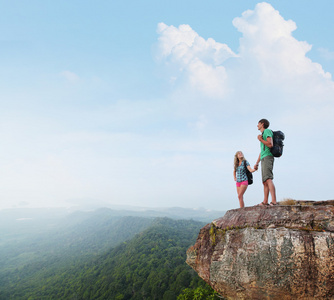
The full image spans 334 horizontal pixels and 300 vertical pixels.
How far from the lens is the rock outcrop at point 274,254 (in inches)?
203

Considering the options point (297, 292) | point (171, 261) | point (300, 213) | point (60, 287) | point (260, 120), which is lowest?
point (60, 287)

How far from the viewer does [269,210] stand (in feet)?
21.6

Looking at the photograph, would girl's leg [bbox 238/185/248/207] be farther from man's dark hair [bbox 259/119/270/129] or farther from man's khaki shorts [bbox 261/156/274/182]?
man's dark hair [bbox 259/119/270/129]

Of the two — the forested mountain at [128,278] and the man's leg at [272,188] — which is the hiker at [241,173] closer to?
the man's leg at [272,188]

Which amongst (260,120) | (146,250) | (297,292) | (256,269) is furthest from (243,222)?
(146,250)

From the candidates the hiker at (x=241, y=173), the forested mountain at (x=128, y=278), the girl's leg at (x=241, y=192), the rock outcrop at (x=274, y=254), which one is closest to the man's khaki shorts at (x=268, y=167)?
the hiker at (x=241, y=173)

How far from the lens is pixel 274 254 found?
18.5ft

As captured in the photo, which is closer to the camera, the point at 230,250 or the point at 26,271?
the point at 230,250

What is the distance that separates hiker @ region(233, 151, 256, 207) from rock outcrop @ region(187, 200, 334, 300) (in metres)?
0.86

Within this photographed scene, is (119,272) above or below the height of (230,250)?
below

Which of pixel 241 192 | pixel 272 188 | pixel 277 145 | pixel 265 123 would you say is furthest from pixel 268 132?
pixel 241 192

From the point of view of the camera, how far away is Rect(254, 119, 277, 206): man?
664cm

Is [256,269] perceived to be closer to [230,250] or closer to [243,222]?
[230,250]

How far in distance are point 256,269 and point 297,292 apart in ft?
3.49
